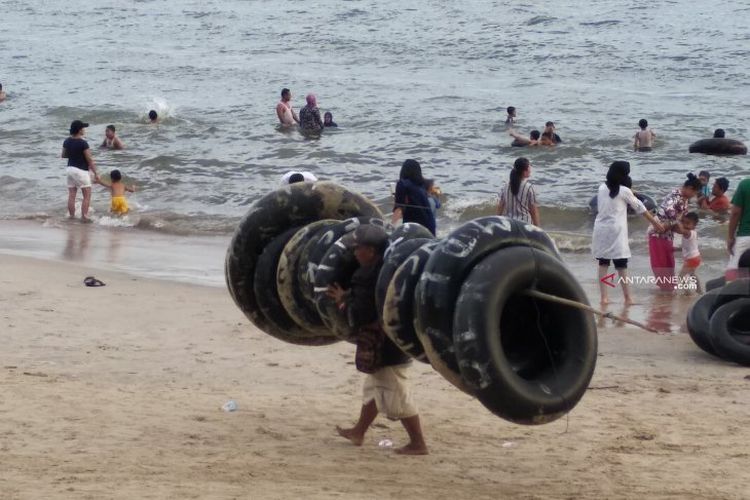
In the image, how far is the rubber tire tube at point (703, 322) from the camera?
33.6 ft

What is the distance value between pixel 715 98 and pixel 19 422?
26231 millimetres

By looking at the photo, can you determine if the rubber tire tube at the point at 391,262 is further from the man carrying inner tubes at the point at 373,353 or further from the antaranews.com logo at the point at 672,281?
the antaranews.com logo at the point at 672,281

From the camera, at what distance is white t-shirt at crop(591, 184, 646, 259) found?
38.9ft

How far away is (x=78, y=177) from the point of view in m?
18.6

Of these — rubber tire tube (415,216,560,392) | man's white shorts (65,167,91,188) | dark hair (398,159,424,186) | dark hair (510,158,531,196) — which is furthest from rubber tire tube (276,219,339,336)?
man's white shorts (65,167,91,188)

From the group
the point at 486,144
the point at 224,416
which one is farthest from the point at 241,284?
the point at 486,144

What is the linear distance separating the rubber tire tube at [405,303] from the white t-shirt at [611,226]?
5.82 metres

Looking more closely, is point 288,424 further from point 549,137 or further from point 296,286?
point 549,137

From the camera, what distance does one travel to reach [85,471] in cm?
652

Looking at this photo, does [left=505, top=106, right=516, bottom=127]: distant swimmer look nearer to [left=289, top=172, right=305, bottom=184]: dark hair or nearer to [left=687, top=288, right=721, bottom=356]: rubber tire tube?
[left=687, top=288, right=721, bottom=356]: rubber tire tube

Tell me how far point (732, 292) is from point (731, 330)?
0.33m

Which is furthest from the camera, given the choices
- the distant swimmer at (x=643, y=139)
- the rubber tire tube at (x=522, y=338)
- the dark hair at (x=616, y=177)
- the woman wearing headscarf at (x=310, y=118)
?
the woman wearing headscarf at (x=310, y=118)

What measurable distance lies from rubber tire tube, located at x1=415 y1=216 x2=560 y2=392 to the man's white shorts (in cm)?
1334

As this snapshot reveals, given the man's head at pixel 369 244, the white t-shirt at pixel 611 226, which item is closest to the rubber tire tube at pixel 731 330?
the white t-shirt at pixel 611 226
